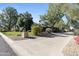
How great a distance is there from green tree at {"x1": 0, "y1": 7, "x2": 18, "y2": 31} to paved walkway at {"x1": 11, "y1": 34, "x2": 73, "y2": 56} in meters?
0.26

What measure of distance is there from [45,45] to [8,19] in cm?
68

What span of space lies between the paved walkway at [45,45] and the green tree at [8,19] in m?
0.26

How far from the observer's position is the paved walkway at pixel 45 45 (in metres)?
4.23

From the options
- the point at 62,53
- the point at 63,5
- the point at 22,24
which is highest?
the point at 63,5

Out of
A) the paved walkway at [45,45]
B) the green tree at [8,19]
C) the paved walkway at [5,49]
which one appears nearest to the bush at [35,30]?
the paved walkway at [45,45]

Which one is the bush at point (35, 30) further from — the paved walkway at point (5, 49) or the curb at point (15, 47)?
the paved walkway at point (5, 49)

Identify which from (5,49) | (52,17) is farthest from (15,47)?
(52,17)

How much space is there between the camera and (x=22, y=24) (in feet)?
14.2

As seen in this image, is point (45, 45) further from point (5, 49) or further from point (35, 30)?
point (5, 49)

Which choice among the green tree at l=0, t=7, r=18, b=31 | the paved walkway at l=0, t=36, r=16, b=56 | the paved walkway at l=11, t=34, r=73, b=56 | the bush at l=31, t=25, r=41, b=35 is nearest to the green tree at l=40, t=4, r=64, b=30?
the bush at l=31, t=25, r=41, b=35

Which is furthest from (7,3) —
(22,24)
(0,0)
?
(22,24)

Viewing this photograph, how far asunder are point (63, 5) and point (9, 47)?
1.01 meters

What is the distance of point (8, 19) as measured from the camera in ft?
14.2

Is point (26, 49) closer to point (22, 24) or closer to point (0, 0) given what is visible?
point (22, 24)
